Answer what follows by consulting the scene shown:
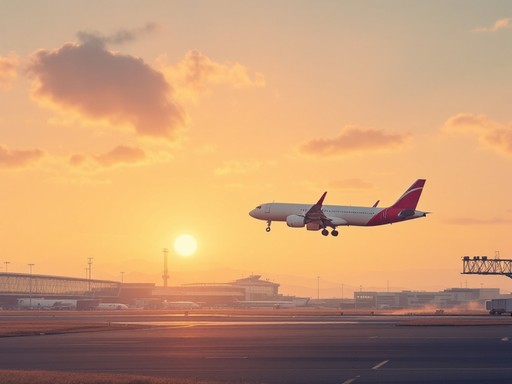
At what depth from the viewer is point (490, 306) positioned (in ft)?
603

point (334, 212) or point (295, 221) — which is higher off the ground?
point (334, 212)

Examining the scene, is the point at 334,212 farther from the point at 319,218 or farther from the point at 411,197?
the point at 411,197

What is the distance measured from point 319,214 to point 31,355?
8372cm

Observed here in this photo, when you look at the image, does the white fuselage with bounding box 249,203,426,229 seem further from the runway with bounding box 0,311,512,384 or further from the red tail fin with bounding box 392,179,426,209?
the runway with bounding box 0,311,512,384

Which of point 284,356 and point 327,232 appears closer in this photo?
point 284,356

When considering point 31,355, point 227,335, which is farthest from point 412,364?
point 227,335

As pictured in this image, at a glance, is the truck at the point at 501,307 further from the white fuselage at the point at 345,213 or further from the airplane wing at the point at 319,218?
the airplane wing at the point at 319,218

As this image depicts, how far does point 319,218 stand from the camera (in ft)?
440

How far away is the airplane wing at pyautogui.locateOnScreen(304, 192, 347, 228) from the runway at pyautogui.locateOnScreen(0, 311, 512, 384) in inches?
2294

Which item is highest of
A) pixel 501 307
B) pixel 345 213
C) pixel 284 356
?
pixel 345 213

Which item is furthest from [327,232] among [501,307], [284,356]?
[284,356]

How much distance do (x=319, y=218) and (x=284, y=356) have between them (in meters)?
84.5

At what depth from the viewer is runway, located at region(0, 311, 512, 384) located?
39.3m

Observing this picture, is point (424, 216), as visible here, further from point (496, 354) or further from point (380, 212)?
point (496, 354)
